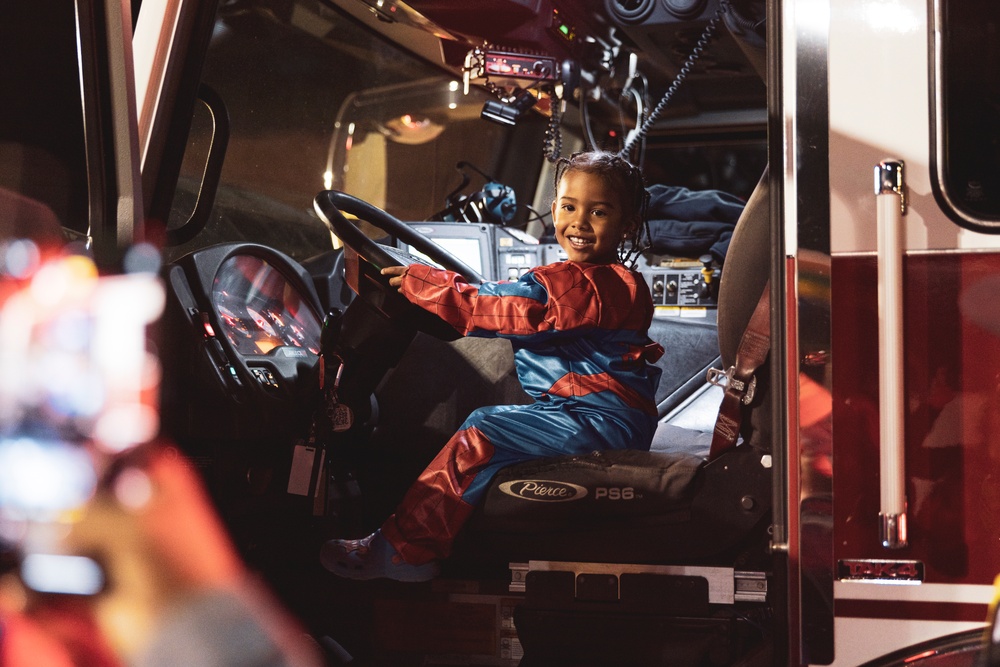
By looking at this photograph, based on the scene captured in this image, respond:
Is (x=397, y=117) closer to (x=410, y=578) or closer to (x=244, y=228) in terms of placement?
(x=244, y=228)

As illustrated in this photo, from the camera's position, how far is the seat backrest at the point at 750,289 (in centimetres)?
171

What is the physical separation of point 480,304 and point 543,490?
0.43 meters

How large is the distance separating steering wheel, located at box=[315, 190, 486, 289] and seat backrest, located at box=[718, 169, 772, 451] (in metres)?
0.75

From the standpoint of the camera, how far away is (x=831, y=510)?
1.40m

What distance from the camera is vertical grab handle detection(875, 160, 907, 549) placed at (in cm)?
135

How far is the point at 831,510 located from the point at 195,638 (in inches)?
43.9

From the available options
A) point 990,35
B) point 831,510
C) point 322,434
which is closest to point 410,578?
point 322,434

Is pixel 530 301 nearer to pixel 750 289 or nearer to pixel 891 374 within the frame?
pixel 750 289

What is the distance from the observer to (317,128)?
484 cm

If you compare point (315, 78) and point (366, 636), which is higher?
point (315, 78)

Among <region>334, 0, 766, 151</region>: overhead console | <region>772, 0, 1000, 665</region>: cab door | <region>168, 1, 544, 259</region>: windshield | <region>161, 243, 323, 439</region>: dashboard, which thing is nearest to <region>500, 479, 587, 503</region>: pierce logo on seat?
<region>772, 0, 1000, 665</region>: cab door

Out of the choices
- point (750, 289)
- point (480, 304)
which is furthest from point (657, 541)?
point (480, 304)

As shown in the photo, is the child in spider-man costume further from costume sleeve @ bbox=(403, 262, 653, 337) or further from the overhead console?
the overhead console

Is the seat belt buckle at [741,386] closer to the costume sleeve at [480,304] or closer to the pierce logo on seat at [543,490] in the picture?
the pierce logo on seat at [543,490]
